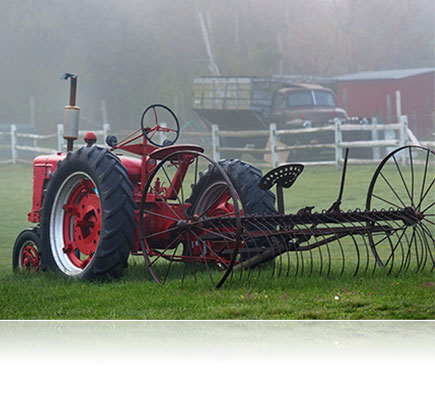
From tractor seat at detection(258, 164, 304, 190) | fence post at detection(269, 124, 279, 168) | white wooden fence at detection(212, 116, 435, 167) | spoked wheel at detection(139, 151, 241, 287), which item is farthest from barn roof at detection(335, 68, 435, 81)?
tractor seat at detection(258, 164, 304, 190)

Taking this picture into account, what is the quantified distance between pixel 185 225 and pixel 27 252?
1.49m

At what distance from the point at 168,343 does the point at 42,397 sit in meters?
1.08

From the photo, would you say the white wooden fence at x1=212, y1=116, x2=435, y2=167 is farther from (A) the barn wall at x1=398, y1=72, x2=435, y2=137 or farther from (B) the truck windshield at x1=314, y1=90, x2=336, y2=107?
(B) the truck windshield at x1=314, y1=90, x2=336, y2=107

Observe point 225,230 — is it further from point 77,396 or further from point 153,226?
point 77,396

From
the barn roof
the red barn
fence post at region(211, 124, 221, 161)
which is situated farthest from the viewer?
fence post at region(211, 124, 221, 161)

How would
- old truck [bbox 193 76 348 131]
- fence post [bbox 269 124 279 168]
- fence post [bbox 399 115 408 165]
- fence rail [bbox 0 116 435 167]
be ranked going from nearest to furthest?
fence post [bbox 399 115 408 165]
fence rail [bbox 0 116 435 167]
fence post [bbox 269 124 279 168]
old truck [bbox 193 76 348 131]

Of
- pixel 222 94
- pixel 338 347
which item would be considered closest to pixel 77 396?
pixel 338 347

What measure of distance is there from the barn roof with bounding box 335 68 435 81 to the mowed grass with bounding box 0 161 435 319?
5788 millimetres

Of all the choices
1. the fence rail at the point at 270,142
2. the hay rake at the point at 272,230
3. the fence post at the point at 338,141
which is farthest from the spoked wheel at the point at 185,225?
the fence post at the point at 338,141

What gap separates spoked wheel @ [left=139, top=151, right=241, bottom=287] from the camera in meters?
5.14

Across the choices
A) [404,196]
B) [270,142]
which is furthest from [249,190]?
[270,142]

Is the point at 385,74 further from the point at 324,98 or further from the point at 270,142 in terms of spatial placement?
the point at 270,142

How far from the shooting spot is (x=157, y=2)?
10.1 meters

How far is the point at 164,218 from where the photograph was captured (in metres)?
5.61
